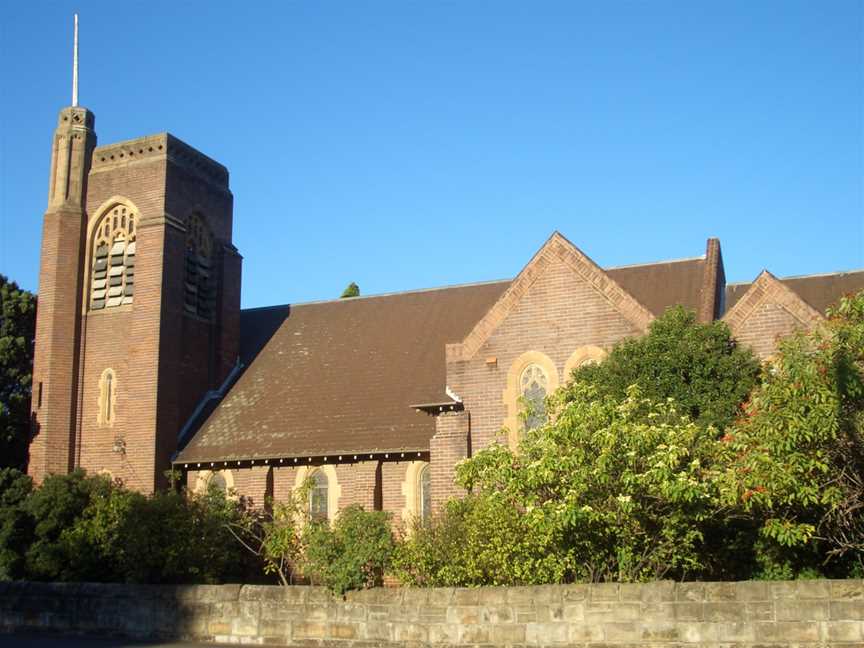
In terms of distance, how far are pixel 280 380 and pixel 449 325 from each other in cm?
569

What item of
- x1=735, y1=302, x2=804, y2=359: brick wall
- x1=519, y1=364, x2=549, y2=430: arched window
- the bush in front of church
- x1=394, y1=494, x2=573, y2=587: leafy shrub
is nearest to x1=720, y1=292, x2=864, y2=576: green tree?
x1=394, y1=494, x2=573, y2=587: leafy shrub

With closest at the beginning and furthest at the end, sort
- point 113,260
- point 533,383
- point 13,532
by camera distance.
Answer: point 533,383 < point 13,532 < point 113,260

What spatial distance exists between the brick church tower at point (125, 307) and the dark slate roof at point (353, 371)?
1.38 meters

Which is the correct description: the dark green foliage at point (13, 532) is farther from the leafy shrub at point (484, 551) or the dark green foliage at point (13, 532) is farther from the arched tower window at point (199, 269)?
the leafy shrub at point (484, 551)

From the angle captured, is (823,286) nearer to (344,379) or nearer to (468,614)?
(344,379)

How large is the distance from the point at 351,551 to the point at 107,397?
15489mm

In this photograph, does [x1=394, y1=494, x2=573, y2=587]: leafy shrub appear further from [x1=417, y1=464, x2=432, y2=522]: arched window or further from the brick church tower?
the brick church tower

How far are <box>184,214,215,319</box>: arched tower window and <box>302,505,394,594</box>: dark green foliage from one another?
14744 mm

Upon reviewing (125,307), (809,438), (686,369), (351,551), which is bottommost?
(351,551)

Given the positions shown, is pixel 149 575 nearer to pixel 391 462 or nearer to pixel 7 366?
pixel 391 462

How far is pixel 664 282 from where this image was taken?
94.9 ft

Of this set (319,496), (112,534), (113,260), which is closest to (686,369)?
(319,496)

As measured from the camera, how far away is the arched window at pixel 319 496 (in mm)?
28000

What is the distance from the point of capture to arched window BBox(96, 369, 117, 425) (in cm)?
3112
